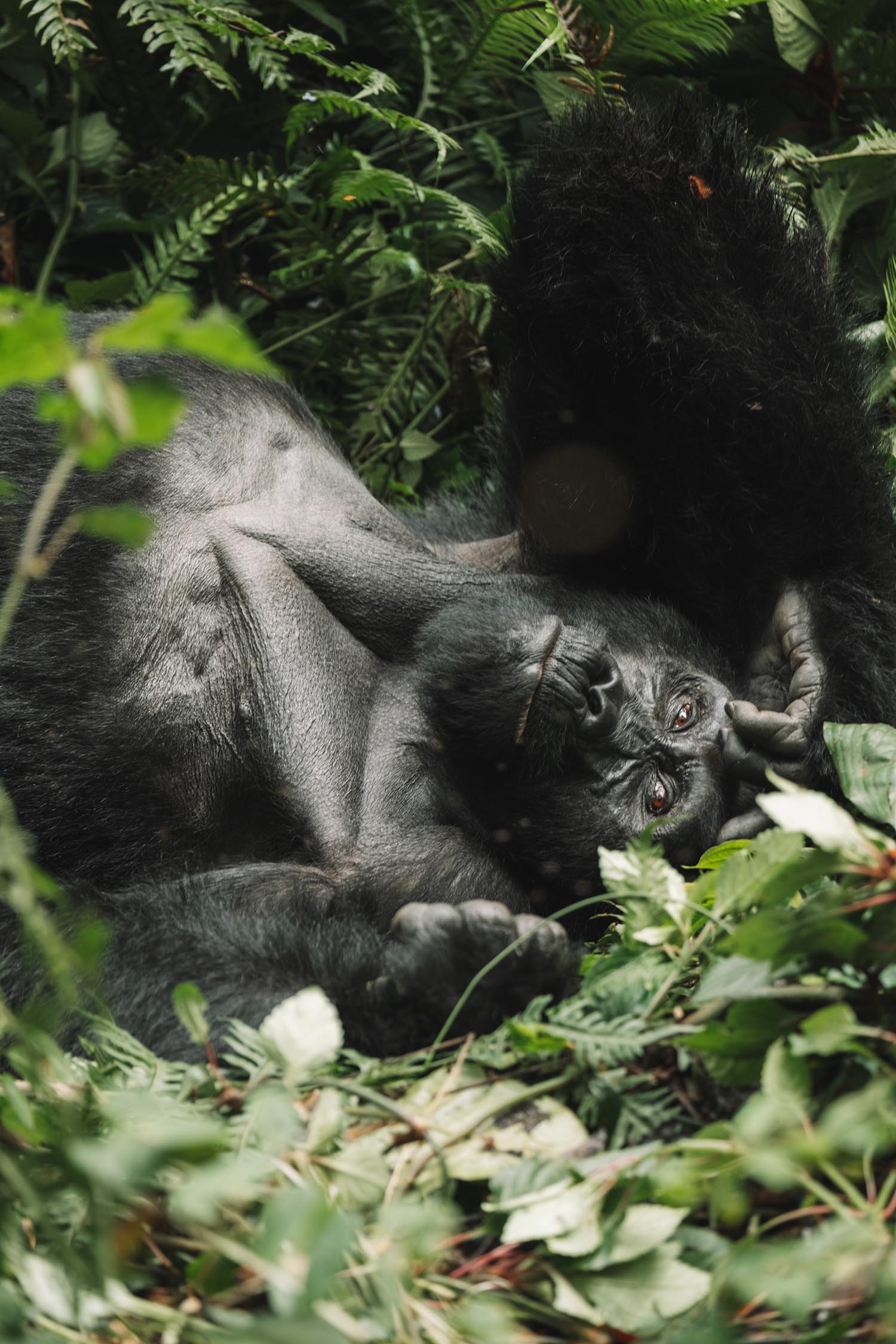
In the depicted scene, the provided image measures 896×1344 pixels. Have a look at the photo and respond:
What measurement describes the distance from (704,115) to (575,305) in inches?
17.0

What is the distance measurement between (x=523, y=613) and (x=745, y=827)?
491 millimetres

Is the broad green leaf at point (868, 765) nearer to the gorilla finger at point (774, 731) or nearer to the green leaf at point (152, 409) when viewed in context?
the gorilla finger at point (774, 731)

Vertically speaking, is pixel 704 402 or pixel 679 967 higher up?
pixel 704 402

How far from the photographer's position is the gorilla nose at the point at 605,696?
2062 mm

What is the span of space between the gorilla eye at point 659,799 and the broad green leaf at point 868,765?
0.41 metres

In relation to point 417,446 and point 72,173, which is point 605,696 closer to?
point 417,446

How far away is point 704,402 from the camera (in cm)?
218

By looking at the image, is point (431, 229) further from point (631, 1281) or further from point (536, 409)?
point (631, 1281)

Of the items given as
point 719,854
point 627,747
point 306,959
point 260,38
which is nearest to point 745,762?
point 627,747

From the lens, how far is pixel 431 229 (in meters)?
3.15

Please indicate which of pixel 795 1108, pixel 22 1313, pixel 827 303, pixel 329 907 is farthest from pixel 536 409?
pixel 22 1313

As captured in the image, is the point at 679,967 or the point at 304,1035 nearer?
the point at 304,1035

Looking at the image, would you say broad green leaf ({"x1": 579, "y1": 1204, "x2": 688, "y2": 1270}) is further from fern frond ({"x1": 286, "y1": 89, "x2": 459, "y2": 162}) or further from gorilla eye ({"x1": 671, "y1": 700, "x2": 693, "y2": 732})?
fern frond ({"x1": 286, "y1": 89, "x2": 459, "y2": 162})

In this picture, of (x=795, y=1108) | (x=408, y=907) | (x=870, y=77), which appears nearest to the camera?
(x=795, y=1108)
